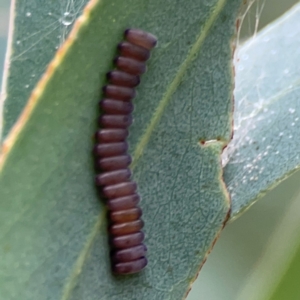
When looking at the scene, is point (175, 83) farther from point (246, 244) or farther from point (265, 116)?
point (246, 244)

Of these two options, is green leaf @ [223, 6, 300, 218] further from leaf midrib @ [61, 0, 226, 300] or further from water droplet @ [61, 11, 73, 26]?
water droplet @ [61, 11, 73, 26]

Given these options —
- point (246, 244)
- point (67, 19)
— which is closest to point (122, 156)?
Answer: point (67, 19)

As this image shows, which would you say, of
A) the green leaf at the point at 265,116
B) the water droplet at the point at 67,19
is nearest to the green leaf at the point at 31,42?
Answer: the water droplet at the point at 67,19

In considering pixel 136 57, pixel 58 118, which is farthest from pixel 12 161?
pixel 136 57

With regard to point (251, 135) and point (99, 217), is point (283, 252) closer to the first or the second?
point (251, 135)

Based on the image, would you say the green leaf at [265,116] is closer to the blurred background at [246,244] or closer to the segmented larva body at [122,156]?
the segmented larva body at [122,156]

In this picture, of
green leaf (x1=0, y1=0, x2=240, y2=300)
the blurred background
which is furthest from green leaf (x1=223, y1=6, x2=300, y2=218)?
the blurred background
